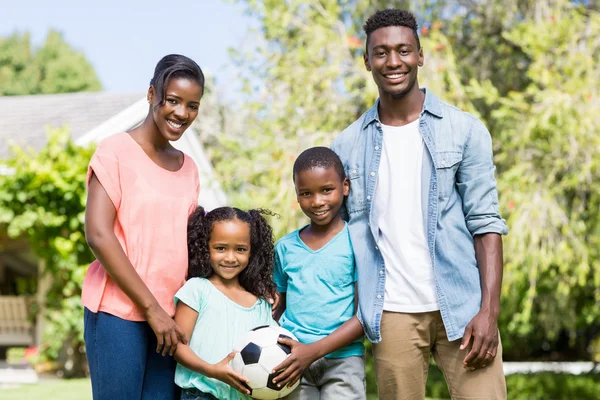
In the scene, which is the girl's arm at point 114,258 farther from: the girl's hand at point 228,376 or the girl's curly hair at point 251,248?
the girl's curly hair at point 251,248

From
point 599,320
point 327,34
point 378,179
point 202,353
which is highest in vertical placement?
point 327,34

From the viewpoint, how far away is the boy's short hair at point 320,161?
3.21 m

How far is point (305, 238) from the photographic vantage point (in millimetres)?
3318

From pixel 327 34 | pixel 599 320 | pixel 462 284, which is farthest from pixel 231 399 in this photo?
pixel 599 320

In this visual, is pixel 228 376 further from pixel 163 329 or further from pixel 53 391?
pixel 53 391

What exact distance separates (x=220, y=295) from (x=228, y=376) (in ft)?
1.25

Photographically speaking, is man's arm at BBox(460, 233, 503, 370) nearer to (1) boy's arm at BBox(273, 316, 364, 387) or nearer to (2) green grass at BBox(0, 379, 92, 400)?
(1) boy's arm at BBox(273, 316, 364, 387)

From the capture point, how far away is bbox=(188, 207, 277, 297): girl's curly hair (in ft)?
10.6

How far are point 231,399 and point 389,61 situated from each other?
150 cm

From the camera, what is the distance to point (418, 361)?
3111 mm

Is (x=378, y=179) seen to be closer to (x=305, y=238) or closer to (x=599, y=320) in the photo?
(x=305, y=238)

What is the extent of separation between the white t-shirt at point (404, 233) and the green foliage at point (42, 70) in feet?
105

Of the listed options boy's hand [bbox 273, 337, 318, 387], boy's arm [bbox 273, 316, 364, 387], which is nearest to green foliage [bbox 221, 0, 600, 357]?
boy's arm [bbox 273, 316, 364, 387]

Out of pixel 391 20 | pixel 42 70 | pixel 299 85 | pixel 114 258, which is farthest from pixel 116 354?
pixel 42 70
